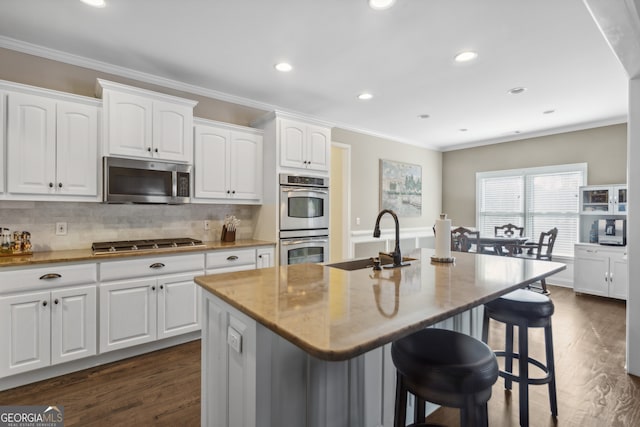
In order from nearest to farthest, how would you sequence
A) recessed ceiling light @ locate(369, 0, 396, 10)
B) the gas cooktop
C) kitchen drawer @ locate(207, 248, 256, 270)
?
recessed ceiling light @ locate(369, 0, 396, 10), the gas cooktop, kitchen drawer @ locate(207, 248, 256, 270)

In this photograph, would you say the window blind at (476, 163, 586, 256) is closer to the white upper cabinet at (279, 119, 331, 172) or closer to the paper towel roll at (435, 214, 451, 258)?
the white upper cabinet at (279, 119, 331, 172)

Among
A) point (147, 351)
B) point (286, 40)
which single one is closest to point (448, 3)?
point (286, 40)

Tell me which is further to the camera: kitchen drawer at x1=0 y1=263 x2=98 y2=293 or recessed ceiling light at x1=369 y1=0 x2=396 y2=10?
kitchen drawer at x1=0 y1=263 x2=98 y2=293

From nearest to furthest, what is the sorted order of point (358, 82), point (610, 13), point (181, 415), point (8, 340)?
Result: point (610, 13) → point (181, 415) → point (8, 340) → point (358, 82)

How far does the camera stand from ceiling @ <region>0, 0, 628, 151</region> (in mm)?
2191

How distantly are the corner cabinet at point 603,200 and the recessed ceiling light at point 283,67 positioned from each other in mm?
4766

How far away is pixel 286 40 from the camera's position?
257 centimetres

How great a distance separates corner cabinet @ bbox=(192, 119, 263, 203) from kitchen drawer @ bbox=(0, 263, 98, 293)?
1154 mm

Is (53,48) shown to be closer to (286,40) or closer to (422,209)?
(286,40)

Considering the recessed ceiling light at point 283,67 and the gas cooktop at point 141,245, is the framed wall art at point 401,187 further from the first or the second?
the gas cooktop at point 141,245

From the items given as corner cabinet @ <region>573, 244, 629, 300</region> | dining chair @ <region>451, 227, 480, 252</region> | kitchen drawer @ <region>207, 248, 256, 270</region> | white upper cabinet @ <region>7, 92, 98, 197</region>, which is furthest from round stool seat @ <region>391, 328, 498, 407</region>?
corner cabinet @ <region>573, 244, 629, 300</region>

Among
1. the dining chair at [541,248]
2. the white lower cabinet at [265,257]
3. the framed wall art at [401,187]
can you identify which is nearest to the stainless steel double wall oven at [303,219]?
the white lower cabinet at [265,257]

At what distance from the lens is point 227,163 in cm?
352

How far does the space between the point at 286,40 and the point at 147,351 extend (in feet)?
9.79
